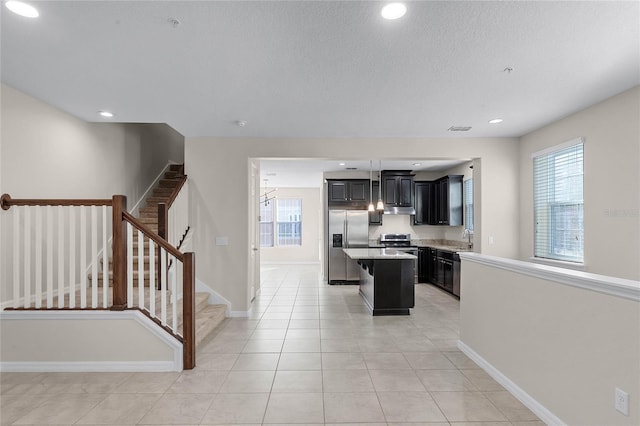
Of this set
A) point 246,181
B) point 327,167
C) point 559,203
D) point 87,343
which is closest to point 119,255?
point 87,343

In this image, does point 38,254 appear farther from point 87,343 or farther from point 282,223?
point 282,223

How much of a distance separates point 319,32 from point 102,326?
3.14 m

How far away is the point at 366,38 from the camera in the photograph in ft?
7.29

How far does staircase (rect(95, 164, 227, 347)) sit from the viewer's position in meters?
3.74

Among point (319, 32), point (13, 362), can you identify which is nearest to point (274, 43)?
point (319, 32)

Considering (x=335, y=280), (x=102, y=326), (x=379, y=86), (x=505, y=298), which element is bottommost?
(x=335, y=280)

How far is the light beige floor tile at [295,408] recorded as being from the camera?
2.23 metres

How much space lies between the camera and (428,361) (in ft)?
10.4

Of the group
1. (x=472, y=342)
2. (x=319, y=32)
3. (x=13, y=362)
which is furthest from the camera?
(x=472, y=342)

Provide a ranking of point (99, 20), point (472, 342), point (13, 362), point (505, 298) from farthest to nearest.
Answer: point (472, 342) < point (13, 362) < point (505, 298) < point (99, 20)

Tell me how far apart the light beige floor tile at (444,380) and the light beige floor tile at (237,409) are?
4.49ft

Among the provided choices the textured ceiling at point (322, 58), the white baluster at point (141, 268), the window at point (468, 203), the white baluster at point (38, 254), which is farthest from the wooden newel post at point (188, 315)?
the window at point (468, 203)

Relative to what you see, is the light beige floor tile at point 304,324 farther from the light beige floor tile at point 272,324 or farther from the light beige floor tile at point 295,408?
the light beige floor tile at point 295,408

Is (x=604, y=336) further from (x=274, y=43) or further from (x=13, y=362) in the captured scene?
(x=13, y=362)
